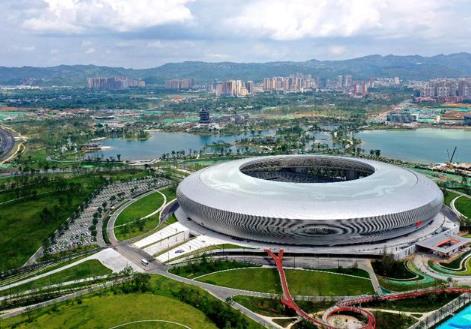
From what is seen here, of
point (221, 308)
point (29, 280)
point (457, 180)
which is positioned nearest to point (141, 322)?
point (221, 308)

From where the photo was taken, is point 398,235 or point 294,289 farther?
point 398,235

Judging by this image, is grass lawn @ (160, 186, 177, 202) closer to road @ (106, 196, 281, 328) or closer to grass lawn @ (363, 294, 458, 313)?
road @ (106, 196, 281, 328)

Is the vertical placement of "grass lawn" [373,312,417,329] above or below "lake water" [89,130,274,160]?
above

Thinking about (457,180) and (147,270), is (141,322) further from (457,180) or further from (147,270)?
(457,180)

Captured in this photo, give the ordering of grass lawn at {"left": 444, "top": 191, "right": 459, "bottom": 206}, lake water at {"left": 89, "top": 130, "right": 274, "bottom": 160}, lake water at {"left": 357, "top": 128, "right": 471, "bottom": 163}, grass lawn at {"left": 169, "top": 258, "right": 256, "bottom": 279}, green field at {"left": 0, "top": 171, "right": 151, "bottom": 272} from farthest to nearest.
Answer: lake water at {"left": 89, "top": 130, "right": 274, "bottom": 160}, lake water at {"left": 357, "top": 128, "right": 471, "bottom": 163}, grass lawn at {"left": 444, "top": 191, "right": 459, "bottom": 206}, green field at {"left": 0, "top": 171, "right": 151, "bottom": 272}, grass lawn at {"left": 169, "top": 258, "right": 256, "bottom": 279}

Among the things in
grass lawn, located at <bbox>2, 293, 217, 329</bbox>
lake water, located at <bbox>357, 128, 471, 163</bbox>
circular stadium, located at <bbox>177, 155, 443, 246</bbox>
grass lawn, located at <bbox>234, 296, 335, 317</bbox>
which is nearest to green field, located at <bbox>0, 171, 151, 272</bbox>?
grass lawn, located at <bbox>2, 293, 217, 329</bbox>

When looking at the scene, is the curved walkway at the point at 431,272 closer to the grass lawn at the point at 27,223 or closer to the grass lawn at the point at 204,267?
the grass lawn at the point at 204,267

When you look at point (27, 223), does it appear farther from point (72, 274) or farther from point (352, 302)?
point (352, 302)
